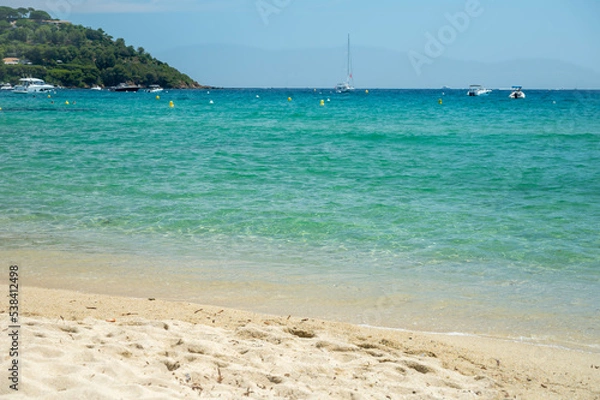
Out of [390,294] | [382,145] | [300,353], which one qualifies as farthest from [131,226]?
[382,145]

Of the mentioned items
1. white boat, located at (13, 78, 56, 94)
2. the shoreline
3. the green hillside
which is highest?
the green hillside

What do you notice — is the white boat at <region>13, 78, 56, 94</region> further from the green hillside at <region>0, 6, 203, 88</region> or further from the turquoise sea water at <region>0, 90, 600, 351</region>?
the turquoise sea water at <region>0, 90, 600, 351</region>

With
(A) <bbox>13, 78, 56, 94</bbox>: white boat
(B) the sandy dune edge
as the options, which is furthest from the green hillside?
(B) the sandy dune edge

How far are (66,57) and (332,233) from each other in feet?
527

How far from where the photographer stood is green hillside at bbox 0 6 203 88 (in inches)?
5472

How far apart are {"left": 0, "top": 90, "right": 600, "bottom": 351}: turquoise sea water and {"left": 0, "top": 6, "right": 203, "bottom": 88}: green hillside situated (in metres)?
129

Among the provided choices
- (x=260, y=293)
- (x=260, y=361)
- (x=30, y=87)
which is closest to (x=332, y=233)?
(x=260, y=293)

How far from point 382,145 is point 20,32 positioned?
504ft

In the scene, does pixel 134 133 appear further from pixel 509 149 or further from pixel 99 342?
pixel 99 342

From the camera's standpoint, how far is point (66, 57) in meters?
153

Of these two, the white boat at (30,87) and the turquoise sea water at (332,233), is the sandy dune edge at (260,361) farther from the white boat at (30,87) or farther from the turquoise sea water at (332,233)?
the white boat at (30,87)

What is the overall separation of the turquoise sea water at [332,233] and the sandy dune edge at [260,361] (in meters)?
0.64

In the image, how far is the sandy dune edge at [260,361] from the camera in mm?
4000

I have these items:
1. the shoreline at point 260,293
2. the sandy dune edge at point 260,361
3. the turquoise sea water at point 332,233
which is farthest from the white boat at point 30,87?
the sandy dune edge at point 260,361
